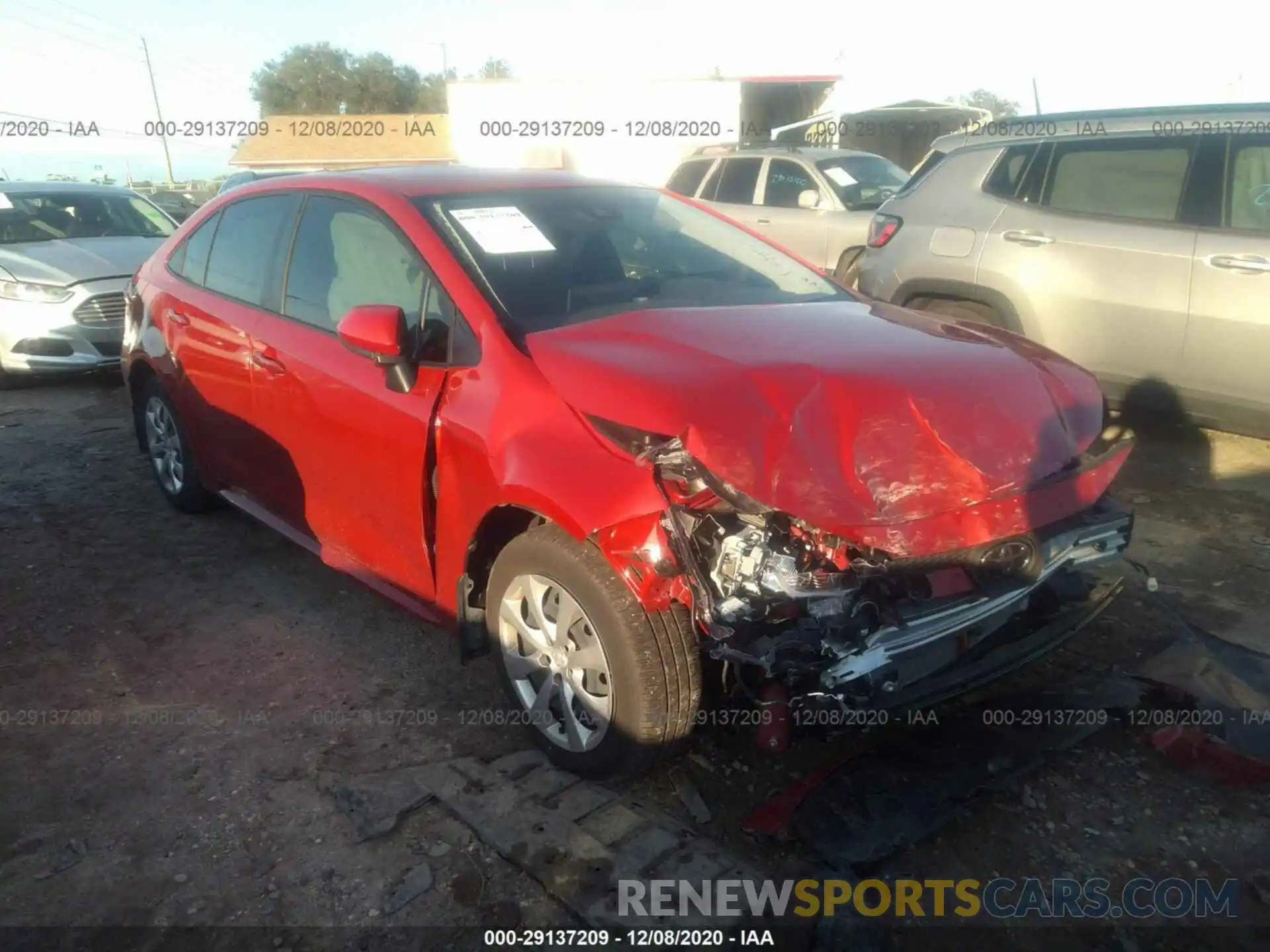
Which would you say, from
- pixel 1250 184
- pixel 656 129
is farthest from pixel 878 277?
pixel 656 129

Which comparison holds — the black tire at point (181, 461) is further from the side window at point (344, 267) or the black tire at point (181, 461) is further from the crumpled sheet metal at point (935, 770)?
the crumpled sheet metal at point (935, 770)

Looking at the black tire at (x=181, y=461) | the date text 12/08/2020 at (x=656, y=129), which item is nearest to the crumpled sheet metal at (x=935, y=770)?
the black tire at (x=181, y=461)

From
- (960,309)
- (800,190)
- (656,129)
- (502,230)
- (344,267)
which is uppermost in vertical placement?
(656,129)

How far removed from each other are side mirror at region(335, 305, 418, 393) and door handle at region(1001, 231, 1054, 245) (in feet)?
12.0

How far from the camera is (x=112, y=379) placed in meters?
8.43

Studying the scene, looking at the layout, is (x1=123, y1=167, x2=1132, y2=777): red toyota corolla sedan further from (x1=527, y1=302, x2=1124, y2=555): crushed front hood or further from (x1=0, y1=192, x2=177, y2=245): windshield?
(x1=0, y1=192, x2=177, y2=245): windshield

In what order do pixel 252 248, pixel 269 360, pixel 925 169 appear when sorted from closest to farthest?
pixel 269 360
pixel 252 248
pixel 925 169

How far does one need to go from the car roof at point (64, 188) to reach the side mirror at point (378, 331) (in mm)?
7579

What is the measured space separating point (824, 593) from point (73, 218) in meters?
8.90

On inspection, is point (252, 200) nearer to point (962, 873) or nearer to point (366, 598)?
point (366, 598)

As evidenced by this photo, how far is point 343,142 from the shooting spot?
43031 millimetres

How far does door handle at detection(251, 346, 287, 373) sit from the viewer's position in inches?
145

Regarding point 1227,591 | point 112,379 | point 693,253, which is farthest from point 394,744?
point 112,379

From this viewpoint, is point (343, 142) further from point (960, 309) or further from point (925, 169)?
point (960, 309)
